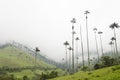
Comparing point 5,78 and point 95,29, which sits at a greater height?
point 95,29

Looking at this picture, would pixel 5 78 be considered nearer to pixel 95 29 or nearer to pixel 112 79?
pixel 112 79

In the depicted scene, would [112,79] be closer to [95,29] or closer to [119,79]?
[119,79]

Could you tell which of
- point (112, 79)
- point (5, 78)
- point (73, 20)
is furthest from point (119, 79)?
point (73, 20)

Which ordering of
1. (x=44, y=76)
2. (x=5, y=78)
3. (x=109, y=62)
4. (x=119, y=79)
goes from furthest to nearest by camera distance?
(x=44, y=76)
(x=109, y=62)
(x=5, y=78)
(x=119, y=79)

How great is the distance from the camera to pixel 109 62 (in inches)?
3767

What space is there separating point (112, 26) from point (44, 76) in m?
44.6

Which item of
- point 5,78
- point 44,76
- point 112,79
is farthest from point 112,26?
point 112,79

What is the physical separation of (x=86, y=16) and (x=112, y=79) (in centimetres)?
8753

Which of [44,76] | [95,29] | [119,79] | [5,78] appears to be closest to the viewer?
[119,79]

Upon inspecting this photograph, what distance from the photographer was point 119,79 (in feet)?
97.5

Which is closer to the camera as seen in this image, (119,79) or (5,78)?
(119,79)

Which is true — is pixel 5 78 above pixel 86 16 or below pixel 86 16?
below

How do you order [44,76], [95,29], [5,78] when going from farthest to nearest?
[95,29] < [44,76] < [5,78]

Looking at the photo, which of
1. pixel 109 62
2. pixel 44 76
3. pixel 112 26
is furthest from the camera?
pixel 112 26
